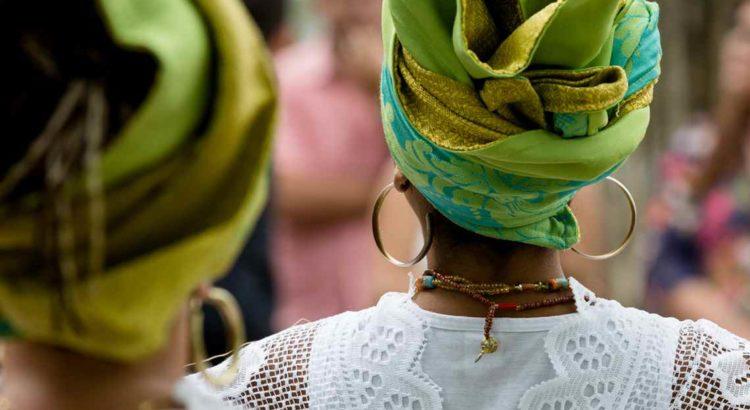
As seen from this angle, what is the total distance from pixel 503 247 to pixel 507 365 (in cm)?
23

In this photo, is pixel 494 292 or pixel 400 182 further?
pixel 400 182

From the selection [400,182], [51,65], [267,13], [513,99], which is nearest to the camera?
[51,65]

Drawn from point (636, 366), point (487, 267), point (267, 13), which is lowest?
point (636, 366)

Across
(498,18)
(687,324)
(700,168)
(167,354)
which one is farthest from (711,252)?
(167,354)

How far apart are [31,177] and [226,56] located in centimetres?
32

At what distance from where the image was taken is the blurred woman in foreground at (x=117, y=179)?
1.91m

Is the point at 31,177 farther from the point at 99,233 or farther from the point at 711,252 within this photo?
the point at 711,252

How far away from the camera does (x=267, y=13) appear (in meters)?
5.16

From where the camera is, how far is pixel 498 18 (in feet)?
8.94

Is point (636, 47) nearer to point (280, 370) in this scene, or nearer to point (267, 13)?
point (280, 370)

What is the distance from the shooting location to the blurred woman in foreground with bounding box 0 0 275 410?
1.91 meters

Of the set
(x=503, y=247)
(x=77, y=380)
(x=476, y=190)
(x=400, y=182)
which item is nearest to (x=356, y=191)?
(x=400, y=182)

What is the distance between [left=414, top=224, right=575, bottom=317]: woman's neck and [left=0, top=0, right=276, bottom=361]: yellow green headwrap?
91 cm

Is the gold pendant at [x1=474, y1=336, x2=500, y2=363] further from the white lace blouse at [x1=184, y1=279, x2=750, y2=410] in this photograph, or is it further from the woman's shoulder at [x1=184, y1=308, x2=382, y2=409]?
the woman's shoulder at [x1=184, y1=308, x2=382, y2=409]
